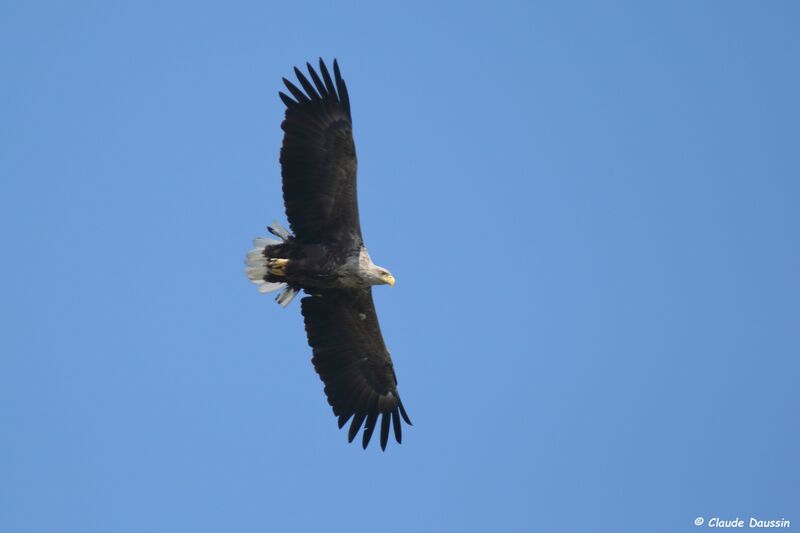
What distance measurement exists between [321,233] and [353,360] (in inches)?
75.5

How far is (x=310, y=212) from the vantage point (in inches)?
613

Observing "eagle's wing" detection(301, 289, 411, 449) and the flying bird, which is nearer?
the flying bird

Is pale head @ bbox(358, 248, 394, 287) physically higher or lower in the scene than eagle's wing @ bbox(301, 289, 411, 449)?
higher

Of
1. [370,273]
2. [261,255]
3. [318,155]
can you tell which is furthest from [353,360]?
[318,155]

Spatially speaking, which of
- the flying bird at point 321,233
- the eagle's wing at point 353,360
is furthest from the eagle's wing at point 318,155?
the eagle's wing at point 353,360

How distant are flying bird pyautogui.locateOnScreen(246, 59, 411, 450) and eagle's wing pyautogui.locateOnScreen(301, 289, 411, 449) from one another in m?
0.01

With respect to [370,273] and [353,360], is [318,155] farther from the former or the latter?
[353,360]

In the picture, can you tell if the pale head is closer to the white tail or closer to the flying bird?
the flying bird

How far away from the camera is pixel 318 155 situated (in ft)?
50.4

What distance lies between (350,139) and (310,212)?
3.28 ft

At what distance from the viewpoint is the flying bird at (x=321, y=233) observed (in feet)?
50.4

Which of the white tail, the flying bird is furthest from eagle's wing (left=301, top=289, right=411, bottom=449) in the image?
the white tail

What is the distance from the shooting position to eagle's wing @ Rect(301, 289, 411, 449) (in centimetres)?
1631

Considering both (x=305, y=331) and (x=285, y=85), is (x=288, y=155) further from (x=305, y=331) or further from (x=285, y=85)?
(x=305, y=331)
